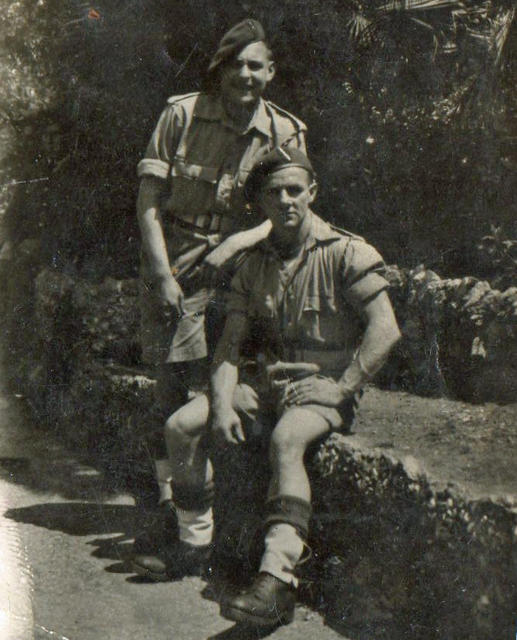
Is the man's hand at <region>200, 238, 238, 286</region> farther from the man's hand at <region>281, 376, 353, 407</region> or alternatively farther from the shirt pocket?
the man's hand at <region>281, 376, 353, 407</region>

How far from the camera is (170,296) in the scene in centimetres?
418

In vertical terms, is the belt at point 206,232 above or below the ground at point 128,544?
above

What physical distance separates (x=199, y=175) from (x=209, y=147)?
0.43ft

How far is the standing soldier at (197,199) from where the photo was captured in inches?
164

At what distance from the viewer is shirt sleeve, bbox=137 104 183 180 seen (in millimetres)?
4211

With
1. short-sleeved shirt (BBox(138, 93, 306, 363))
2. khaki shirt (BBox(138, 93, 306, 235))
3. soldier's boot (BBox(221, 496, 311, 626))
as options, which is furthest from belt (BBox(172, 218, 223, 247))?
soldier's boot (BBox(221, 496, 311, 626))

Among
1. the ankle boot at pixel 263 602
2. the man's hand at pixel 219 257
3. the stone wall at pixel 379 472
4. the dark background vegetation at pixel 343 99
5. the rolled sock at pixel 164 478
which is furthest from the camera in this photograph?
the dark background vegetation at pixel 343 99

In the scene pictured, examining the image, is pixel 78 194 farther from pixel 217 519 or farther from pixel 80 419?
pixel 217 519

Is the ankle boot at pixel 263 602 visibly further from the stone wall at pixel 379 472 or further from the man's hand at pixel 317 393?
the man's hand at pixel 317 393

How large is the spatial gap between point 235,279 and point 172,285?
1.00 feet

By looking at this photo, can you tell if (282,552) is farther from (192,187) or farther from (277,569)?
(192,187)

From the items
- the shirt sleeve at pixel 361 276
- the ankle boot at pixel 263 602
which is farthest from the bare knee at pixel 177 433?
the shirt sleeve at pixel 361 276

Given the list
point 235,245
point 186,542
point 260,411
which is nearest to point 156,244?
point 235,245

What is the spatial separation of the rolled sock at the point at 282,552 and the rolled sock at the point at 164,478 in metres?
1.11
